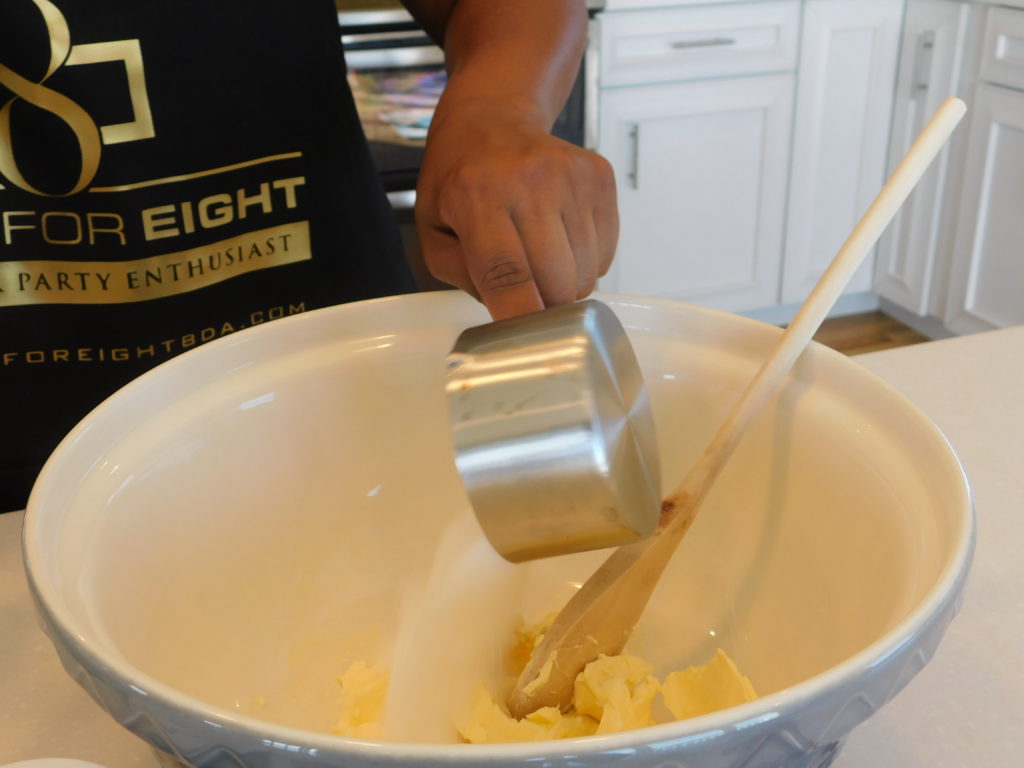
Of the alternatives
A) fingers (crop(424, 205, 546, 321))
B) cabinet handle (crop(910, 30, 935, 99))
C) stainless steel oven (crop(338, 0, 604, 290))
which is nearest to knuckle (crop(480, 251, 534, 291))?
fingers (crop(424, 205, 546, 321))

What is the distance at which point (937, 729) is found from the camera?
0.41 metres

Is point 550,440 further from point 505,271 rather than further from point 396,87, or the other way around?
point 396,87

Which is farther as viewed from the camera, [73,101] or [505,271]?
[73,101]

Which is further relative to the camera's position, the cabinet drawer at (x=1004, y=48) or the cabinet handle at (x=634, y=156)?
the cabinet handle at (x=634, y=156)

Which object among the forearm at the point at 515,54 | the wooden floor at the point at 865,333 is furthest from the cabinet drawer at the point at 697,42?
the forearm at the point at 515,54

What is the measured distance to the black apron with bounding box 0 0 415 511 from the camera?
2.02 ft

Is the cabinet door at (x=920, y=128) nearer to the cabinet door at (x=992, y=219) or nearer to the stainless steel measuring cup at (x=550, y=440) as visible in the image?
the cabinet door at (x=992, y=219)

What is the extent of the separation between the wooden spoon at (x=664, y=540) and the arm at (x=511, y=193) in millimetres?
104

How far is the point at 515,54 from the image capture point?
65cm

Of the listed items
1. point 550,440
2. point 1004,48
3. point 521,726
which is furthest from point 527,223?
point 1004,48

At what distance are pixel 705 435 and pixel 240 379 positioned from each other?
25cm

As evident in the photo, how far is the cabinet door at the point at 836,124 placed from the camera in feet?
6.47

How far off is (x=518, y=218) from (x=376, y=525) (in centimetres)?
21

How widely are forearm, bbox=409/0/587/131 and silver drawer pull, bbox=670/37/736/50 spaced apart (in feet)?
3.94
